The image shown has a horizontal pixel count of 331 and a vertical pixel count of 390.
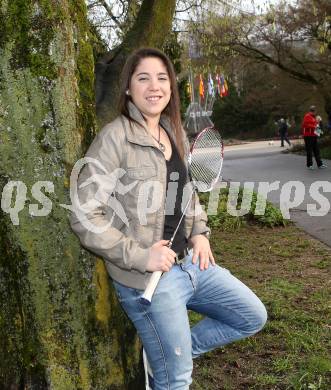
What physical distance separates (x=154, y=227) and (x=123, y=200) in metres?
0.20

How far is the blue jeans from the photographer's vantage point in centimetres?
285

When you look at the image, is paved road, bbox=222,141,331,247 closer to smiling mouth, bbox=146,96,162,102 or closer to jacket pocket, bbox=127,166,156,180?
smiling mouth, bbox=146,96,162,102

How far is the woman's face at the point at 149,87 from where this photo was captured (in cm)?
307

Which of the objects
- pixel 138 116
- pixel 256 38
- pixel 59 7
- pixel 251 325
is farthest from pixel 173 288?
pixel 256 38

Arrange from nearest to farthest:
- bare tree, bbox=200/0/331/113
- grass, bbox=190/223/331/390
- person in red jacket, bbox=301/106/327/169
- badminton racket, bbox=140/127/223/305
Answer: badminton racket, bbox=140/127/223/305 → grass, bbox=190/223/331/390 → person in red jacket, bbox=301/106/327/169 → bare tree, bbox=200/0/331/113

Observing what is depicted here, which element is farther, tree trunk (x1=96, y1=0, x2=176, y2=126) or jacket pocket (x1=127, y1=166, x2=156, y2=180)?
tree trunk (x1=96, y1=0, x2=176, y2=126)

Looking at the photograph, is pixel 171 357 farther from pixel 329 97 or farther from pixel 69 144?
pixel 329 97

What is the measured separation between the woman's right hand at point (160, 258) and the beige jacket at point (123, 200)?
3 centimetres

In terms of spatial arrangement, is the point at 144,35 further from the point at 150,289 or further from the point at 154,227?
the point at 150,289

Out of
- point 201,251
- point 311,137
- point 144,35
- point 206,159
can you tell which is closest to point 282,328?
point 206,159

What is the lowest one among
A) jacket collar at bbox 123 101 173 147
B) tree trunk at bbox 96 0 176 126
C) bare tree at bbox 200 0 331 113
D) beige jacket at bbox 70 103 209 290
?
beige jacket at bbox 70 103 209 290

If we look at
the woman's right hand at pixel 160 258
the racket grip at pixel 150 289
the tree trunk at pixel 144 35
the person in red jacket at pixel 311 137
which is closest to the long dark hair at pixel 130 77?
the woman's right hand at pixel 160 258

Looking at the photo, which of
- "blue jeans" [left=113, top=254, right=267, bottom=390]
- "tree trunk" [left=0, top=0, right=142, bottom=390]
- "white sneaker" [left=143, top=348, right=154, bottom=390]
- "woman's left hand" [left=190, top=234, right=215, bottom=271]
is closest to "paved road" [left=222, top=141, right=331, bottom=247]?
"blue jeans" [left=113, top=254, right=267, bottom=390]

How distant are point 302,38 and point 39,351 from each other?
92.5ft
